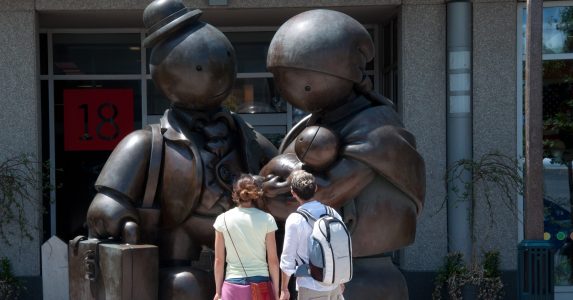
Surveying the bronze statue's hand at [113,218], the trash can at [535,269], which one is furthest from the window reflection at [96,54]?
the bronze statue's hand at [113,218]

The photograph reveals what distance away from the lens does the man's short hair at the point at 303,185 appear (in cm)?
401

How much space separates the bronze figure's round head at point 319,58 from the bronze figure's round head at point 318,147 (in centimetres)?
26

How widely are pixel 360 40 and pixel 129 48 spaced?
704 cm

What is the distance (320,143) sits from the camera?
4.21m

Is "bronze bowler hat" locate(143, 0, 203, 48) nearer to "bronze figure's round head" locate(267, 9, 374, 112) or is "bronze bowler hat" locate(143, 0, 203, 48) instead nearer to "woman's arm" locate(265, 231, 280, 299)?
"bronze figure's round head" locate(267, 9, 374, 112)

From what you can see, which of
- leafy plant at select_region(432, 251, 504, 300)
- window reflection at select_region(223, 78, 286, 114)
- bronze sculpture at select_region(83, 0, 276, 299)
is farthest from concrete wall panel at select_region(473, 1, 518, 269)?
bronze sculpture at select_region(83, 0, 276, 299)

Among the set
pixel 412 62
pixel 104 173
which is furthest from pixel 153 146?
pixel 412 62

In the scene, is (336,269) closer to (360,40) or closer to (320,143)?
(320,143)

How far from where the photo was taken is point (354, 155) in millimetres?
4285

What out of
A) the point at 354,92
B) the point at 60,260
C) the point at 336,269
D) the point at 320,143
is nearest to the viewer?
the point at 336,269

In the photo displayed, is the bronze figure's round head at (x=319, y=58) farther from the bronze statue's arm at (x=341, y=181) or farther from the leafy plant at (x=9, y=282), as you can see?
the leafy plant at (x=9, y=282)

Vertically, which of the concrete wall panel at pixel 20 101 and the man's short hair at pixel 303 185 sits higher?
the concrete wall panel at pixel 20 101

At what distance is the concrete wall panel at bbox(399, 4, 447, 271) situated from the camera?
30.6 ft

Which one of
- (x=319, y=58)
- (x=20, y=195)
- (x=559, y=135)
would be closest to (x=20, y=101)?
(x=20, y=195)
